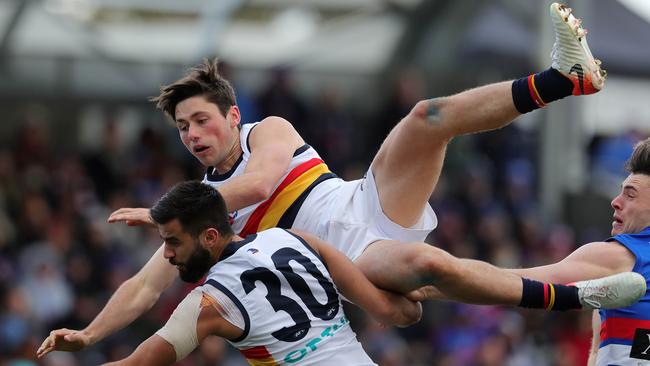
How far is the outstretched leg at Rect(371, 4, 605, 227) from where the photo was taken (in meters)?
6.03

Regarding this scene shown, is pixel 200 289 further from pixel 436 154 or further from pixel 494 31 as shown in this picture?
pixel 494 31

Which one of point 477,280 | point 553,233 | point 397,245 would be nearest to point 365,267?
point 397,245

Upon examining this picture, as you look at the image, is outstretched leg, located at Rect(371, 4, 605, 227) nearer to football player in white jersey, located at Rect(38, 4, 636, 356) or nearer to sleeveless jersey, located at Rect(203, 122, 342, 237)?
football player in white jersey, located at Rect(38, 4, 636, 356)

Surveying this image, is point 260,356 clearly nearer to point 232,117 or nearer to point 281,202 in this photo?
point 281,202

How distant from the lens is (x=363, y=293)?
5902mm

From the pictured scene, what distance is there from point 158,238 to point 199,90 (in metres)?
6.22

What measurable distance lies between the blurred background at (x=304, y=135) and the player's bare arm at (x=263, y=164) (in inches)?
196

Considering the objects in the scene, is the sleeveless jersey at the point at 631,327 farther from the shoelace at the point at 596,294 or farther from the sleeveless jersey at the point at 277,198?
the sleeveless jersey at the point at 277,198

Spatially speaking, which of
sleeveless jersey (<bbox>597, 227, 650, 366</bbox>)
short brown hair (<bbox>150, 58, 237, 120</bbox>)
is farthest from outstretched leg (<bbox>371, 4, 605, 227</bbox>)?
short brown hair (<bbox>150, 58, 237, 120</bbox>)

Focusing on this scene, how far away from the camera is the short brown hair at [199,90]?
6.52 meters

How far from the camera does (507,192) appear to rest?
614 inches

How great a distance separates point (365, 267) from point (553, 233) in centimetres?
917

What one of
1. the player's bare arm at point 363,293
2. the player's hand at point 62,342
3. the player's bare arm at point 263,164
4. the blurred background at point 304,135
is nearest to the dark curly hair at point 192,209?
the player's bare arm at point 363,293

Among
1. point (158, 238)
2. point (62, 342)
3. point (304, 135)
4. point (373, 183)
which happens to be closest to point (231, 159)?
point (373, 183)
